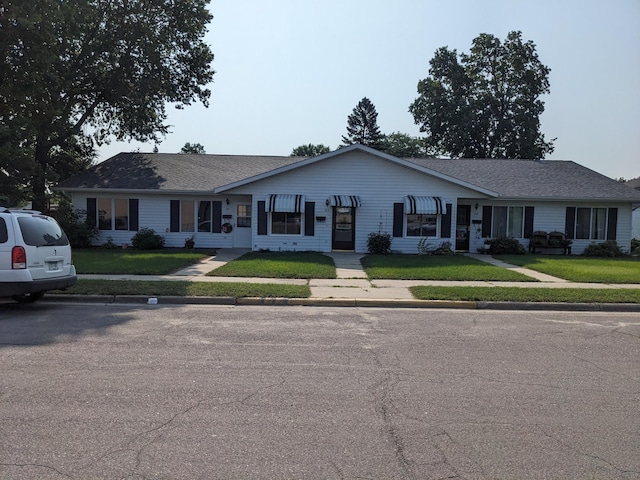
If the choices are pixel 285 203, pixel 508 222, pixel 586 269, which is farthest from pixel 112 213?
pixel 586 269

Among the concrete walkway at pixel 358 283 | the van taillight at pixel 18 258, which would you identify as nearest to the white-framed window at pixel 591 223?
the concrete walkway at pixel 358 283

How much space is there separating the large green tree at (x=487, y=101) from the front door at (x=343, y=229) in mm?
27216

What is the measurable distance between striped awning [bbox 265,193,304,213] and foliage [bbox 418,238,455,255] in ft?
17.3

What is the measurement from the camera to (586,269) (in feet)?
51.1

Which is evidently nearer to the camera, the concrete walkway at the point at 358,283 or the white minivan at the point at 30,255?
the white minivan at the point at 30,255

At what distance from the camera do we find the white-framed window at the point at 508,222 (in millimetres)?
22641

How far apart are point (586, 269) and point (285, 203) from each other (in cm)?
1132

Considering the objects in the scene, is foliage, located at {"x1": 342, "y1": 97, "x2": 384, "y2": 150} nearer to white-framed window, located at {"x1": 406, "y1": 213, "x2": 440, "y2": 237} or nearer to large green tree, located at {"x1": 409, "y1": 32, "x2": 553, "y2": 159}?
large green tree, located at {"x1": 409, "y1": 32, "x2": 553, "y2": 159}

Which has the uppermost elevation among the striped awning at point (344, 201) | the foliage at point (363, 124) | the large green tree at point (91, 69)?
the foliage at point (363, 124)

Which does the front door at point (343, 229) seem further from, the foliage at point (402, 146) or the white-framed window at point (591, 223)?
the foliage at point (402, 146)

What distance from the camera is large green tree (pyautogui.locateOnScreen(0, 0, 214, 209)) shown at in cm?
1906

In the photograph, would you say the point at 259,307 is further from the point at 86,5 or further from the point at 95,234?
the point at 86,5

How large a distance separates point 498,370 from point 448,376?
2.33 feet

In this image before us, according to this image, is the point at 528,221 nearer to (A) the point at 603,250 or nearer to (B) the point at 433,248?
(A) the point at 603,250
